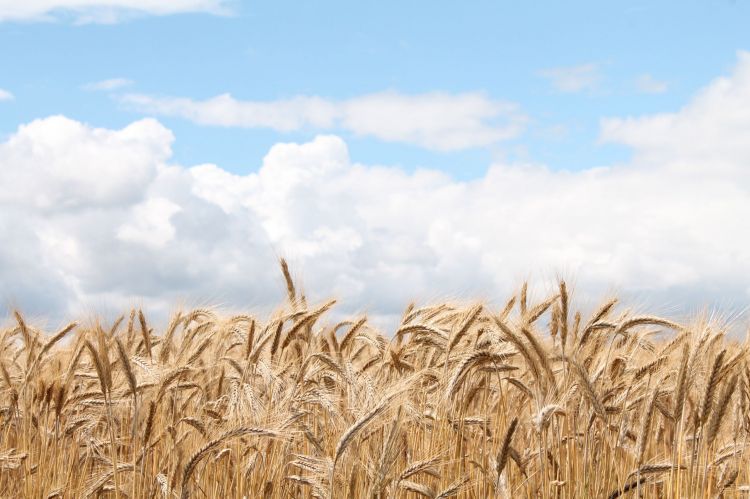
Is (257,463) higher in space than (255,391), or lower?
lower

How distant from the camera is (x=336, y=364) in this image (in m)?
4.97

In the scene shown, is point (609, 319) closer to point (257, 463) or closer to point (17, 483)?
point (257, 463)

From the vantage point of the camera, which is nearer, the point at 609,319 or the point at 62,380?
the point at 609,319

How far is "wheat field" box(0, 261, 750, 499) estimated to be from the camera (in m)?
3.91

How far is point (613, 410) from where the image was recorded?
15.3ft

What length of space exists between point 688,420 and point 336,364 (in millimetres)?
2083

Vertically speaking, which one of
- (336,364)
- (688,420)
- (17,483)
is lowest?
(17,483)

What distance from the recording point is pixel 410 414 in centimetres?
463

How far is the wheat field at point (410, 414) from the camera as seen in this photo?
3908mm

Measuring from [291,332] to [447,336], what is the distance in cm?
94

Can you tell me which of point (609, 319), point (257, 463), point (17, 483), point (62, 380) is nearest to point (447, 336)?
point (609, 319)

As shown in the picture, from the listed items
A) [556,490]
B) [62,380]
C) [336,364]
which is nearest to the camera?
[556,490]

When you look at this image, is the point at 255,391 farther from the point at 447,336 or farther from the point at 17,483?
the point at 17,483

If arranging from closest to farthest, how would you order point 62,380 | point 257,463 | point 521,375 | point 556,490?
1. point 556,490
2. point 257,463
3. point 62,380
4. point 521,375
